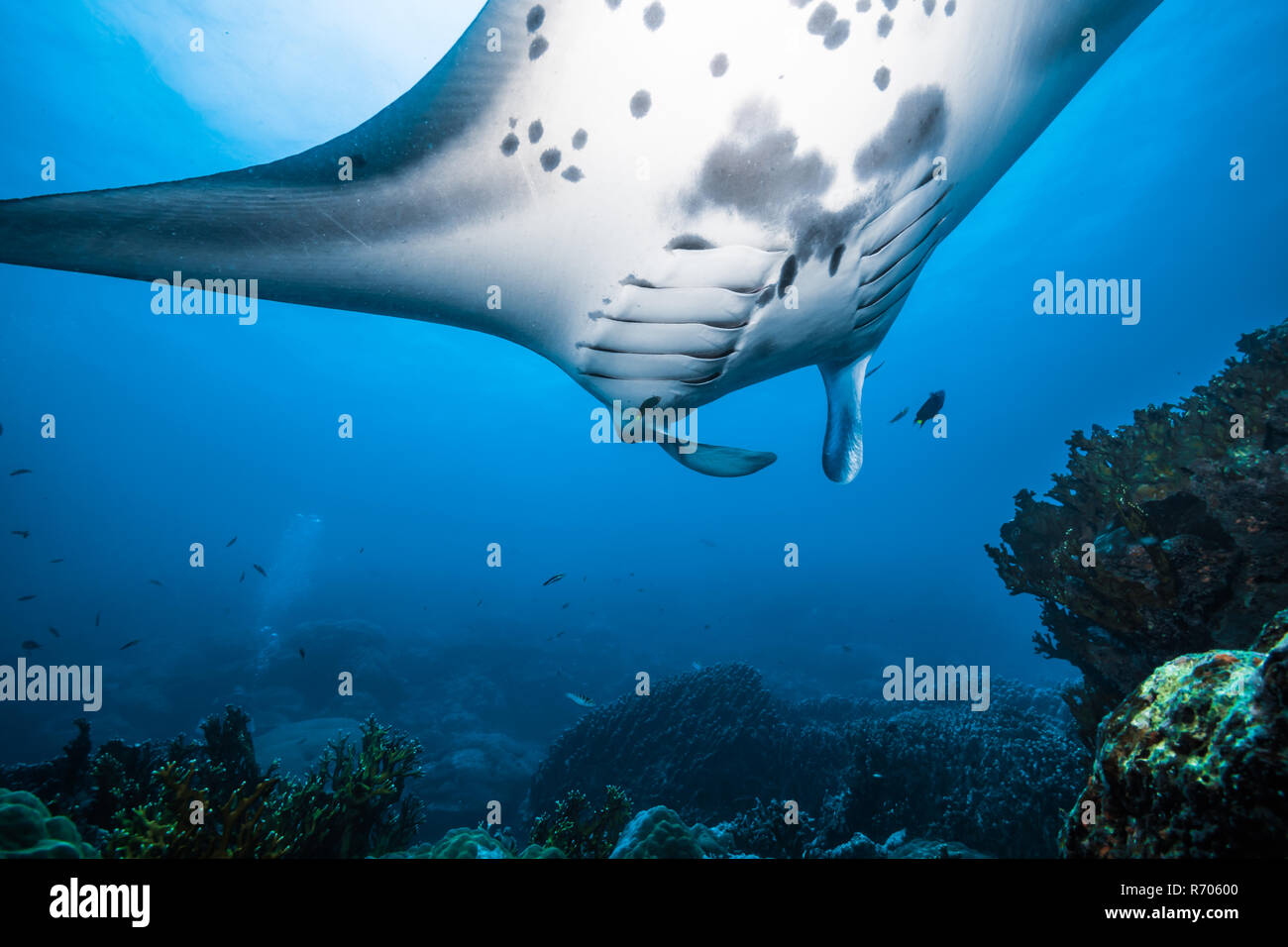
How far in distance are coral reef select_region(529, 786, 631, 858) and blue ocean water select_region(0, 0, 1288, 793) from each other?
27.3 feet

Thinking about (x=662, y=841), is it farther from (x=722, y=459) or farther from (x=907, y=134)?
(x=907, y=134)

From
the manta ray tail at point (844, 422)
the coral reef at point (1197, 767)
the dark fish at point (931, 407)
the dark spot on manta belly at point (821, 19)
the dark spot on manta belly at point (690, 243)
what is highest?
the dark spot on manta belly at point (821, 19)

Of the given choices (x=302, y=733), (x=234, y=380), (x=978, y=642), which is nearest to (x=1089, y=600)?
(x=302, y=733)

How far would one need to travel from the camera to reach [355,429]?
64.1 m

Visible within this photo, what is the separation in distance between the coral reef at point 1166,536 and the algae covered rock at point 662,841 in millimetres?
3384

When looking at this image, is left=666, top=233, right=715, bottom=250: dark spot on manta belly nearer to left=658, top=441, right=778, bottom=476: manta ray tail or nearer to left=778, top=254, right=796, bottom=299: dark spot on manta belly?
left=778, top=254, right=796, bottom=299: dark spot on manta belly

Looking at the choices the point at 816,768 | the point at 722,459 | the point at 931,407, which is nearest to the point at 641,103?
the point at 722,459

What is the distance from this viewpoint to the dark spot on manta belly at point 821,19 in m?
1.60

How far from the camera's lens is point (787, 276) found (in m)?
2.05

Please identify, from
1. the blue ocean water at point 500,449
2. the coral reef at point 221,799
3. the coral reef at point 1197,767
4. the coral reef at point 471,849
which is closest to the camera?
the coral reef at point 1197,767

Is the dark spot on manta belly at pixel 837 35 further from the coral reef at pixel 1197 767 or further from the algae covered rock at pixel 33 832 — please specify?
the algae covered rock at pixel 33 832

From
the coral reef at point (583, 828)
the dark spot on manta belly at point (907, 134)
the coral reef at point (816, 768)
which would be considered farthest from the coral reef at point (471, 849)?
the dark spot on manta belly at point (907, 134)

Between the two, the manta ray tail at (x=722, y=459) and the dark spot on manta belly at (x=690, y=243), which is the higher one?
the dark spot on manta belly at (x=690, y=243)

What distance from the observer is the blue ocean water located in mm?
15648
